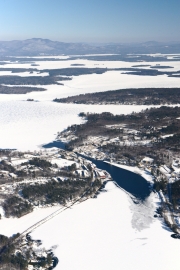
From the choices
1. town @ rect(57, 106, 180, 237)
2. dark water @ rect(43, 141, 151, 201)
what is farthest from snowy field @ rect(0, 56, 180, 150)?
dark water @ rect(43, 141, 151, 201)

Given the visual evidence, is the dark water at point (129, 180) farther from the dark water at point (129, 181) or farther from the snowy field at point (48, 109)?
the snowy field at point (48, 109)

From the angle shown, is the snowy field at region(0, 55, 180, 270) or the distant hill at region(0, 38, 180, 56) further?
the distant hill at region(0, 38, 180, 56)

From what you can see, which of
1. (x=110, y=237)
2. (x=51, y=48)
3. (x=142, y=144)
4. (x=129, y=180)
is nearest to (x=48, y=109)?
(x=142, y=144)

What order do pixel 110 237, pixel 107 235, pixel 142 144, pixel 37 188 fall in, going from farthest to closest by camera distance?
pixel 142 144 < pixel 37 188 < pixel 107 235 < pixel 110 237

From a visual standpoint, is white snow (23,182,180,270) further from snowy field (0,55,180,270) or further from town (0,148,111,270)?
town (0,148,111,270)

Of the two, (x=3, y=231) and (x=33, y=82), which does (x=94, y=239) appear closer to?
(x=3, y=231)

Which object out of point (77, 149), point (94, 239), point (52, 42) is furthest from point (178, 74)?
point (52, 42)

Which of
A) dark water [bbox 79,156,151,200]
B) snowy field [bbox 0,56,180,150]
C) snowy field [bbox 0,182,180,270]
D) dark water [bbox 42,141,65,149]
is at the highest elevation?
snowy field [bbox 0,56,180,150]

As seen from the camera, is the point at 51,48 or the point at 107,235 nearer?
the point at 107,235

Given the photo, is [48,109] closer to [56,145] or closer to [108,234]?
[56,145]
